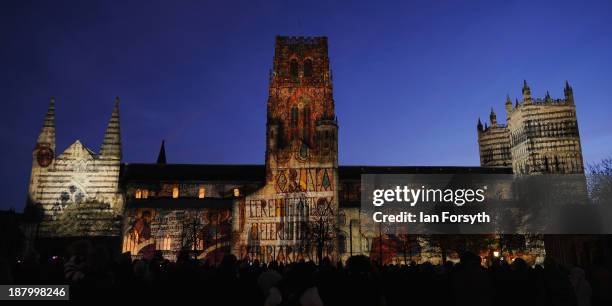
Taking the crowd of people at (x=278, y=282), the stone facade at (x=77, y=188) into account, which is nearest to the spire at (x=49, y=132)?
the stone facade at (x=77, y=188)

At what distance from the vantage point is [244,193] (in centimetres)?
6519

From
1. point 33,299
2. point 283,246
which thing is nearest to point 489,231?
point 283,246

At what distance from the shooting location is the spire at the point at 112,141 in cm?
6234

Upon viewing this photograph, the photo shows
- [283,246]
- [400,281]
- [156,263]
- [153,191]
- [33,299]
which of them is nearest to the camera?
[33,299]

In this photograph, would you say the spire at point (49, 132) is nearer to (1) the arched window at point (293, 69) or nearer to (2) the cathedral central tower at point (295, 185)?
(2) the cathedral central tower at point (295, 185)

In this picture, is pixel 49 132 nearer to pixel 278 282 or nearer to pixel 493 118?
pixel 278 282

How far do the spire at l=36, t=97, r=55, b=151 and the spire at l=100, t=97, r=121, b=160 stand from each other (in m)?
7.08

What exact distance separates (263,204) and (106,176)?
70.8 ft

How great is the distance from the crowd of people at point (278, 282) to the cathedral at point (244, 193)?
44350 mm

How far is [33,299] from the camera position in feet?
24.3

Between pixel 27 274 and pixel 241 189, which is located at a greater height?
pixel 241 189

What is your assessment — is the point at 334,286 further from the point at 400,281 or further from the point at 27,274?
the point at 400,281

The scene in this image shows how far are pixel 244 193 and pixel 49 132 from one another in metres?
27.9

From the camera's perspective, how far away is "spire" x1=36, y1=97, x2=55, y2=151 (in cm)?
6254
